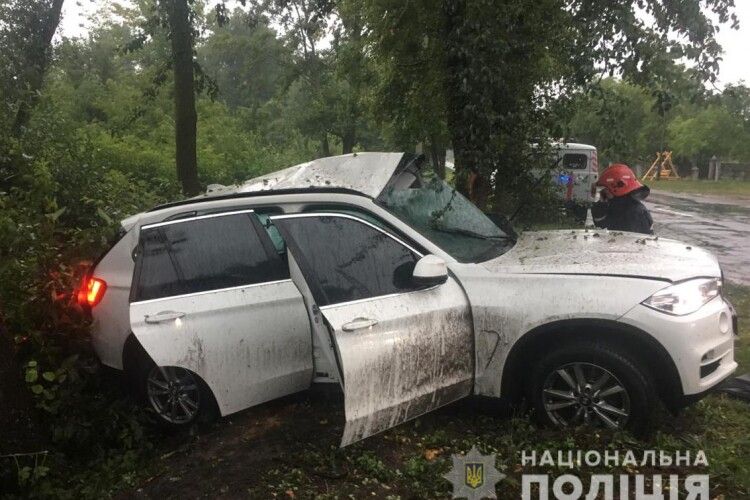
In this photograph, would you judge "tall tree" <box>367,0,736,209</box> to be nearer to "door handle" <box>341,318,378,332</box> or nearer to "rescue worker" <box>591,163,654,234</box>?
"rescue worker" <box>591,163,654,234</box>

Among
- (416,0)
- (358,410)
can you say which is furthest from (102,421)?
(416,0)

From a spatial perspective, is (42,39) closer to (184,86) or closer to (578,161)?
(184,86)

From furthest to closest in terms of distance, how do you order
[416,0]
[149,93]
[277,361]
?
1. [149,93]
2. [416,0]
3. [277,361]

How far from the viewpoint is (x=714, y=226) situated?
49.0ft

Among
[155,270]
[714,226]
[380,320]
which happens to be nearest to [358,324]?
[380,320]

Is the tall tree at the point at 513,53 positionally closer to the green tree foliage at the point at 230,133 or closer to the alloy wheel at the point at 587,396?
the green tree foliage at the point at 230,133

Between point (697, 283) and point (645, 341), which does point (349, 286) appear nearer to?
point (645, 341)

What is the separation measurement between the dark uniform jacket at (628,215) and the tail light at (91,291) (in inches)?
171

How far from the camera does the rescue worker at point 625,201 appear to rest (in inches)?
217

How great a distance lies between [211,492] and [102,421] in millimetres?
1239

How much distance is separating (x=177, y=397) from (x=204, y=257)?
0.99 metres

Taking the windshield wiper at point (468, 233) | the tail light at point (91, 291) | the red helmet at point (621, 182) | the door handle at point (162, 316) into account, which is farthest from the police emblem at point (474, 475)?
the red helmet at point (621, 182)

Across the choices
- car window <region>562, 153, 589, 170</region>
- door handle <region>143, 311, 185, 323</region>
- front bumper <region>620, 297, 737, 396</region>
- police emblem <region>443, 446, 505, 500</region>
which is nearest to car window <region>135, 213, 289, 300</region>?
door handle <region>143, 311, 185, 323</region>

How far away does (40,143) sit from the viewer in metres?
8.39
